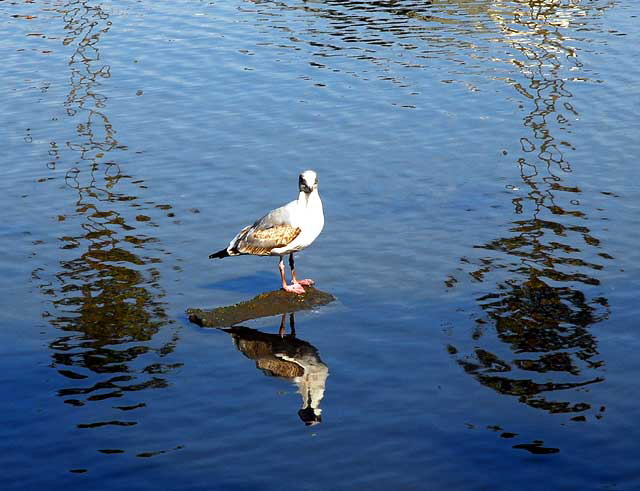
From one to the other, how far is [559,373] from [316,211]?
147 inches

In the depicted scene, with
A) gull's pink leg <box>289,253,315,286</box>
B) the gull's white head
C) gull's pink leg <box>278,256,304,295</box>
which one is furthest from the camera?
gull's pink leg <box>289,253,315,286</box>

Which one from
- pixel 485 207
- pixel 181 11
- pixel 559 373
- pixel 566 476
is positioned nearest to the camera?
pixel 566 476

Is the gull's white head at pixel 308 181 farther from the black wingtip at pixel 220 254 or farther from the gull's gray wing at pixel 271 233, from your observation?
the black wingtip at pixel 220 254

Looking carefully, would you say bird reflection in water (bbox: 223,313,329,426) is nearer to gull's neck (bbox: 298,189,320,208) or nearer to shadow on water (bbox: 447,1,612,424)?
gull's neck (bbox: 298,189,320,208)

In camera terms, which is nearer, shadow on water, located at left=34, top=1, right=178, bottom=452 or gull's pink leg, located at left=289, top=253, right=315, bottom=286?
shadow on water, located at left=34, top=1, right=178, bottom=452

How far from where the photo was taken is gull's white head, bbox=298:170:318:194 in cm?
1316

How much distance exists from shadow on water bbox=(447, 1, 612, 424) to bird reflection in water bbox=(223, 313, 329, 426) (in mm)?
1671

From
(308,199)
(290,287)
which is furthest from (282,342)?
(308,199)

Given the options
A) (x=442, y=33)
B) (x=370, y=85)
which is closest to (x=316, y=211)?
(x=370, y=85)

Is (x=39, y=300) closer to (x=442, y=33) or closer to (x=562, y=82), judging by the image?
(x=562, y=82)

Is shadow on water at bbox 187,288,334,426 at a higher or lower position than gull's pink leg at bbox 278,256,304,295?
lower

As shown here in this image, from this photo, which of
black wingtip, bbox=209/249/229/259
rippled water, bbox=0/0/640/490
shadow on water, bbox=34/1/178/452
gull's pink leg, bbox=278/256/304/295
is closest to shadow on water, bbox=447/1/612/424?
rippled water, bbox=0/0/640/490

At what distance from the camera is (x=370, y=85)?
23766mm

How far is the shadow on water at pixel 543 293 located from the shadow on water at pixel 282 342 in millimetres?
1730
